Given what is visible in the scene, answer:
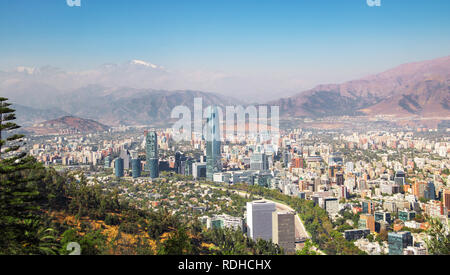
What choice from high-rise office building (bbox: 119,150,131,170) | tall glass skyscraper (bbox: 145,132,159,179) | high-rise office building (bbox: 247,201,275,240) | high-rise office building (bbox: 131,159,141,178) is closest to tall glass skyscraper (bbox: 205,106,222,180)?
tall glass skyscraper (bbox: 145,132,159,179)

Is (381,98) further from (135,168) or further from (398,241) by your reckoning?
(398,241)

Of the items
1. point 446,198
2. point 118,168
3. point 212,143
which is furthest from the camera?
point 212,143

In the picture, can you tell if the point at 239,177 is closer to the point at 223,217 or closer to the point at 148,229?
the point at 223,217

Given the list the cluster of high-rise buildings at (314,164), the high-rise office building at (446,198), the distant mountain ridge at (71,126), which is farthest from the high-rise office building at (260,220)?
the distant mountain ridge at (71,126)

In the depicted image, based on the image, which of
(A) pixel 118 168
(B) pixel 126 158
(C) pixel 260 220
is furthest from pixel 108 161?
(C) pixel 260 220

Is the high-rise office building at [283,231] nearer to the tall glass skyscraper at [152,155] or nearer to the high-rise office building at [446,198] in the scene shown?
the high-rise office building at [446,198]

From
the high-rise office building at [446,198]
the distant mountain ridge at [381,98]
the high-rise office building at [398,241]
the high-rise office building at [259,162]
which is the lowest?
the high-rise office building at [398,241]
